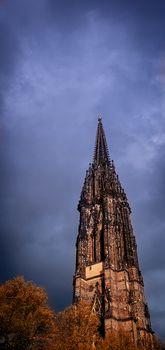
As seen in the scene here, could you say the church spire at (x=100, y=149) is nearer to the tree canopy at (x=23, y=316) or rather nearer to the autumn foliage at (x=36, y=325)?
the autumn foliage at (x=36, y=325)

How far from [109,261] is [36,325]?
1961 centimetres

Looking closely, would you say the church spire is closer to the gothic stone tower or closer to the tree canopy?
the gothic stone tower

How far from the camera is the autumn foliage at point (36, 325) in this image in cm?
2122

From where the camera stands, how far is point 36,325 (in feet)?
73.5

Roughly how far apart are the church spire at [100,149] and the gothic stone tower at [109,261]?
18.0ft

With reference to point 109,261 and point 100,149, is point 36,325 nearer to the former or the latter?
point 109,261

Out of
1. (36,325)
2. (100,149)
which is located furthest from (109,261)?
(100,149)

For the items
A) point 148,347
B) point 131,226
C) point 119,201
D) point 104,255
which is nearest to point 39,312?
point 148,347

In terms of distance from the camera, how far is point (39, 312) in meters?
23.2

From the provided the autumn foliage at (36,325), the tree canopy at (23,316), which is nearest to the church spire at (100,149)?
the autumn foliage at (36,325)

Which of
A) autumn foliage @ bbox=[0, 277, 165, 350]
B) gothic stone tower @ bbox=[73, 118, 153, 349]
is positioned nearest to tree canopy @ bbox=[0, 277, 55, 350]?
autumn foliage @ bbox=[0, 277, 165, 350]

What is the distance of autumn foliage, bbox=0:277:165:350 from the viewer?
69.6ft

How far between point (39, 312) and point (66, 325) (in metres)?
6.11

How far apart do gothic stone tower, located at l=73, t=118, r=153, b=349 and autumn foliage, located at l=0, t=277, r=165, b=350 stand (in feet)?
22.5
